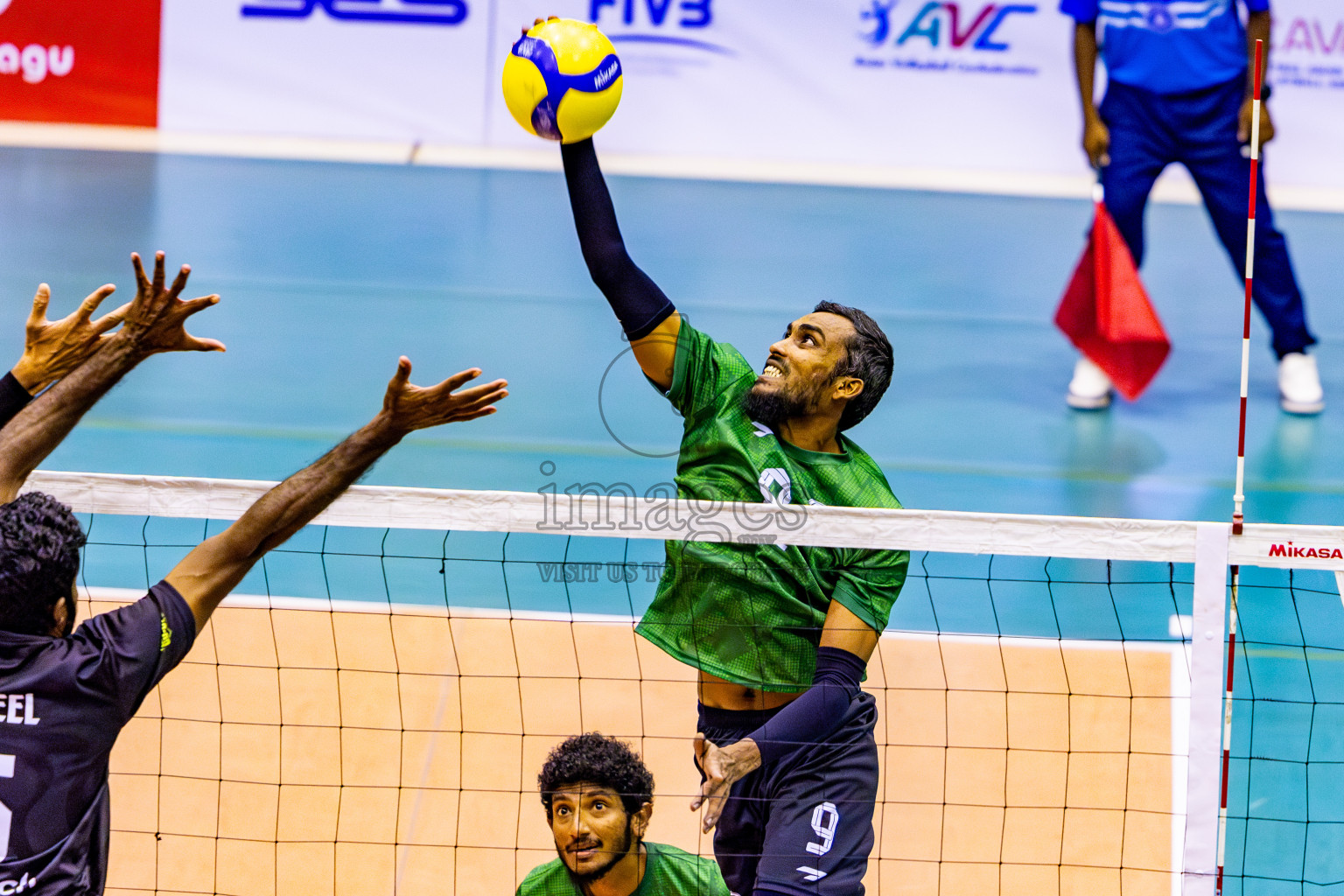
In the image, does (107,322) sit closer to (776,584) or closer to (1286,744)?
(776,584)

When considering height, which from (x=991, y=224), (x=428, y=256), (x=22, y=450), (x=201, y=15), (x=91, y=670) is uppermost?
(x=201, y=15)

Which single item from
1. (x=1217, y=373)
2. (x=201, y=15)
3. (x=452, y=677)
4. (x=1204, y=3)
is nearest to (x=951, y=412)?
(x=1217, y=373)

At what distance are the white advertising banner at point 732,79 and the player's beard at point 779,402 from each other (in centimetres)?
935

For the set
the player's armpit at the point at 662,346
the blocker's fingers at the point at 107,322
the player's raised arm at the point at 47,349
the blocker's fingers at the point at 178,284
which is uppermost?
the player's armpit at the point at 662,346

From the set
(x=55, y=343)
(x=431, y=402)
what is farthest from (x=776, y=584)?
(x=55, y=343)

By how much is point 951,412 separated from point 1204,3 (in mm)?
3244

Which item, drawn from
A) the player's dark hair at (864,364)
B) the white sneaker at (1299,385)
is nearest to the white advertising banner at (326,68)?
the white sneaker at (1299,385)

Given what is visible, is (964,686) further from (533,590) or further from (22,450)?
(22,450)

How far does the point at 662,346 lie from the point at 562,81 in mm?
823

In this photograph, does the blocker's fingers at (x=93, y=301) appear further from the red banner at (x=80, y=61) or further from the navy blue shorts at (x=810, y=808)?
the red banner at (x=80, y=61)

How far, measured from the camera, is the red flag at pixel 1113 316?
9.22 meters

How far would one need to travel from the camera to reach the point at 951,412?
9.51m

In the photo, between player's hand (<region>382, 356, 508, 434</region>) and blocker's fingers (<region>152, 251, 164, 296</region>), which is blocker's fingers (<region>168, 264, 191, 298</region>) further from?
player's hand (<region>382, 356, 508, 434</region>)

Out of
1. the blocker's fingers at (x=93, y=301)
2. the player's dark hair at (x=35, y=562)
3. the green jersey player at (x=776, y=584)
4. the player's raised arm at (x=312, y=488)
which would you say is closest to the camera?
the player's dark hair at (x=35, y=562)
